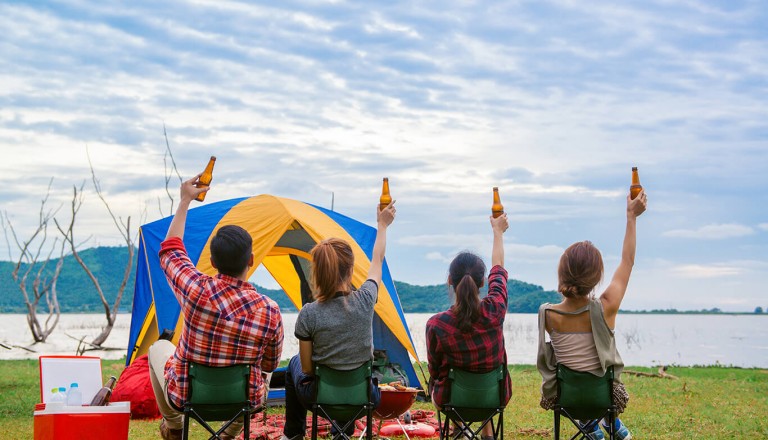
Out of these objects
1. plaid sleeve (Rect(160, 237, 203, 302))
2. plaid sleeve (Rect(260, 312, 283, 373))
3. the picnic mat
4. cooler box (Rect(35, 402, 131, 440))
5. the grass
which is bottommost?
the grass

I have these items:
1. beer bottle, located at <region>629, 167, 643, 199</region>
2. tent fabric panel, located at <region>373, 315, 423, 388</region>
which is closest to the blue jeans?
beer bottle, located at <region>629, 167, 643, 199</region>

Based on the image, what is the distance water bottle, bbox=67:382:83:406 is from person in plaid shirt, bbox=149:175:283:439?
720 millimetres

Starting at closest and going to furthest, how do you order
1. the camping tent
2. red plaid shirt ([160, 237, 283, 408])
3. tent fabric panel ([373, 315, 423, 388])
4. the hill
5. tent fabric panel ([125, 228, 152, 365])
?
1. red plaid shirt ([160, 237, 283, 408])
2. the camping tent
3. tent fabric panel ([125, 228, 152, 365])
4. tent fabric panel ([373, 315, 423, 388])
5. the hill

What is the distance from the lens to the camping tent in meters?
6.98

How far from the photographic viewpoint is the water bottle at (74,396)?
4.27 metres

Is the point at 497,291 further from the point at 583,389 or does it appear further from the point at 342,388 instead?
the point at 342,388

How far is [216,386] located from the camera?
368cm

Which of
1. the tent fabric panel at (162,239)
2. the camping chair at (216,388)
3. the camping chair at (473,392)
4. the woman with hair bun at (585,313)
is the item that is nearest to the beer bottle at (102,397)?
the camping chair at (216,388)

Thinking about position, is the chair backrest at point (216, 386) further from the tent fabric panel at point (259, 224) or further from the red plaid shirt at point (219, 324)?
the tent fabric panel at point (259, 224)

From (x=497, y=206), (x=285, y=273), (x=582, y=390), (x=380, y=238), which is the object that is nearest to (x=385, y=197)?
(x=380, y=238)

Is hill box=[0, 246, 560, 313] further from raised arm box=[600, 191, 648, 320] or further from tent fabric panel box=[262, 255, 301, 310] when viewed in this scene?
raised arm box=[600, 191, 648, 320]

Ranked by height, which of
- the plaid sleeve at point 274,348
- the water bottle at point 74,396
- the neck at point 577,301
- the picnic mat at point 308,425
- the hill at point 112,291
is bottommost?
the hill at point 112,291

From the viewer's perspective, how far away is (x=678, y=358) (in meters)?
18.1

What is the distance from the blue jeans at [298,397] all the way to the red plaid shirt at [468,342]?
0.35 metres
